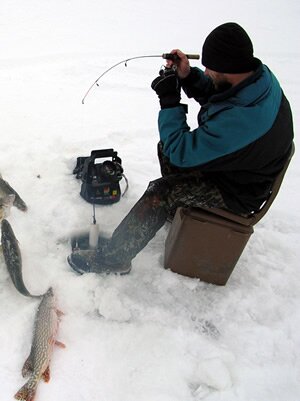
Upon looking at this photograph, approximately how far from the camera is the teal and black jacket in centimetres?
210

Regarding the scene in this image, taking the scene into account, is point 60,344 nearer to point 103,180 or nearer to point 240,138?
point 103,180

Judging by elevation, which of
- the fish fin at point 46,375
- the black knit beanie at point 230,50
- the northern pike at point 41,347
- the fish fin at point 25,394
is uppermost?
the black knit beanie at point 230,50

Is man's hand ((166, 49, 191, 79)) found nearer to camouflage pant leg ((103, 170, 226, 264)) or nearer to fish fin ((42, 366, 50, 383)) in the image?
camouflage pant leg ((103, 170, 226, 264))

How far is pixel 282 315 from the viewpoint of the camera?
2799 millimetres

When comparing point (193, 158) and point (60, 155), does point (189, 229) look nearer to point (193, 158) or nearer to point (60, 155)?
point (193, 158)

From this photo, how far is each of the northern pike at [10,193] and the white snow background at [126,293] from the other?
8cm

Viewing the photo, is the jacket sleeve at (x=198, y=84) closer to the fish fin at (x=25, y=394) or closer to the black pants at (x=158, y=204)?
the black pants at (x=158, y=204)

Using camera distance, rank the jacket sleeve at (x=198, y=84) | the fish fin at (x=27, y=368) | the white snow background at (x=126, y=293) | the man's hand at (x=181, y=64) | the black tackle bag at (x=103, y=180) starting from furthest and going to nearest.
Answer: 1. the black tackle bag at (x=103, y=180)
2. the jacket sleeve at (x=198, y=84)
3. the man's hand at (x=181, y=64)
4. the white snow background at (x=126, y=293)
5. the fish fin at (x=27, y=368)

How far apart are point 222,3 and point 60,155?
41.7 feet

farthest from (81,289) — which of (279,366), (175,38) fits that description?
(175,38)

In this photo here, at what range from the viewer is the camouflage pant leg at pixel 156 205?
8.21 ft

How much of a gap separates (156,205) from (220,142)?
2.50 ft

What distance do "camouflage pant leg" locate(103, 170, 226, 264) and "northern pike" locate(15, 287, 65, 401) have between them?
0.61 m

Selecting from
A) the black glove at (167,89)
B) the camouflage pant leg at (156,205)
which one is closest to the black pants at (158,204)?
the camouflage pant leg at (156,205)
